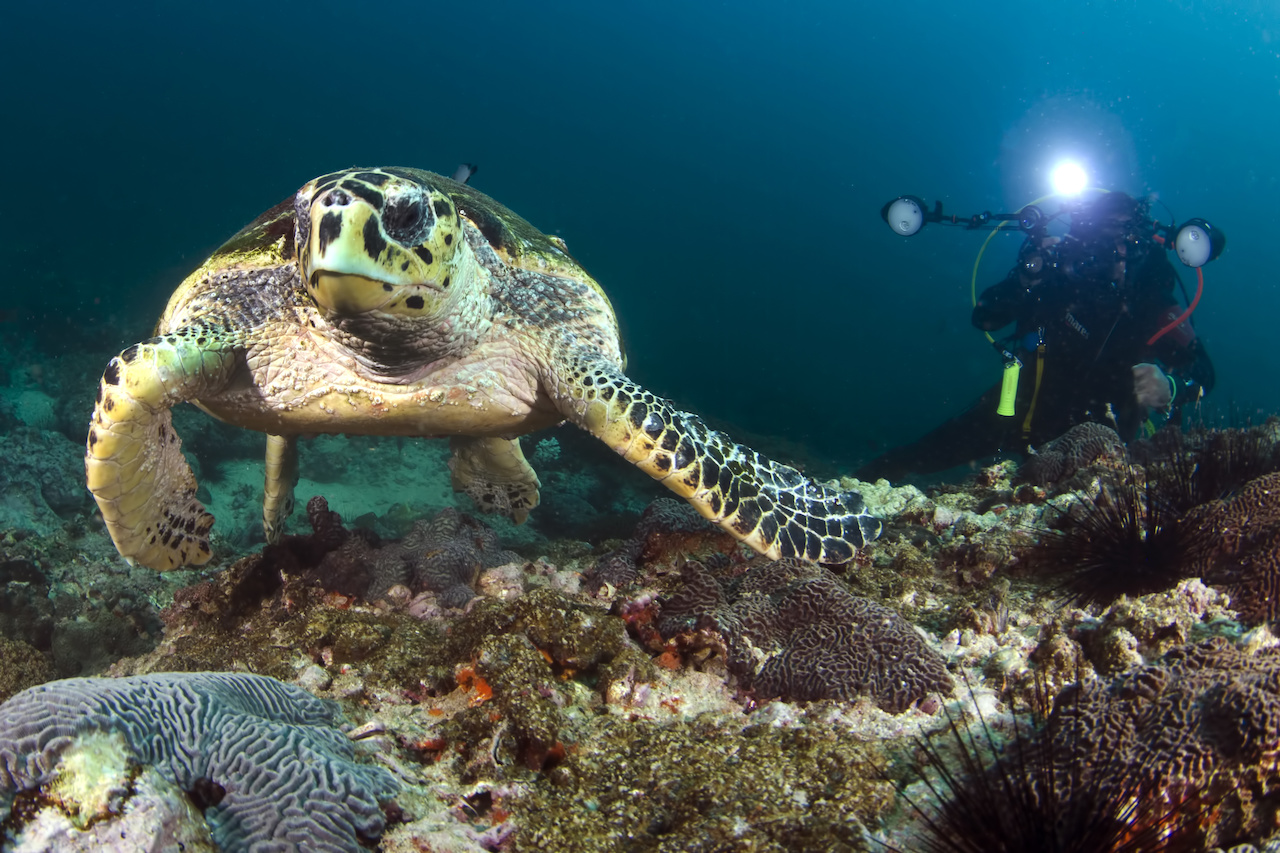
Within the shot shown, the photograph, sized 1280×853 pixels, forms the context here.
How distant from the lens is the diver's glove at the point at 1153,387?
6.53 meters

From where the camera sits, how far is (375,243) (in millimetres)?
2307

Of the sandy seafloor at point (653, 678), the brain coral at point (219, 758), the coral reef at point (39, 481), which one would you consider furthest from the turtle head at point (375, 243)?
the coral reef at point (39, 481)

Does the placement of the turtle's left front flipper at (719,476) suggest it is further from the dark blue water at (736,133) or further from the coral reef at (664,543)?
the dark blue water at (736,133)

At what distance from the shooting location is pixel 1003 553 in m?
2.85

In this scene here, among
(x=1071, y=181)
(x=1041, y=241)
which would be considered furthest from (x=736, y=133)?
(x=1041, y=241)

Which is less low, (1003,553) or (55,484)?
(1003,553)

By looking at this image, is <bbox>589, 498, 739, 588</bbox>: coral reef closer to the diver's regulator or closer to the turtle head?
the turtle head

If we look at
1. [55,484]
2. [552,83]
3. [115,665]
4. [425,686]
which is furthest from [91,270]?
[552,83]

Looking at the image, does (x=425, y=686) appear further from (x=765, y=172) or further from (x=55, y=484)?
(x=765, y=172)

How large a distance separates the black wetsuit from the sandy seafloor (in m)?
3.91

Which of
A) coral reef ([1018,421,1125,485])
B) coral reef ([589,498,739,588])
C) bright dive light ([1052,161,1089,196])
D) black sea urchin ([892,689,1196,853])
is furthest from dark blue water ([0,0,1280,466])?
black sea urchin ([892,689,1196,853])

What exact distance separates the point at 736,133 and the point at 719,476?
106 meters

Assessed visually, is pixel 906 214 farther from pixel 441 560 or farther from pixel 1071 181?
pixel 441 560

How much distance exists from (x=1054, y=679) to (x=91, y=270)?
34020 mm
